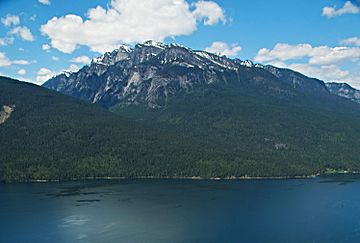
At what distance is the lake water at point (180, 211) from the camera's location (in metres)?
102

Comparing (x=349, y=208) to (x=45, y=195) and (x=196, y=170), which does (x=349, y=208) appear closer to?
(x=196, y=170)

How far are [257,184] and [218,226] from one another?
221 ft

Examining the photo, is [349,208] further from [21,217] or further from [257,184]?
[21,217]

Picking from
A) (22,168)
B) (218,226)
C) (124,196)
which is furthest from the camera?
(22,168)

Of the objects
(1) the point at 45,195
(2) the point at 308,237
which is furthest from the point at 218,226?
(1) the point at 45,195

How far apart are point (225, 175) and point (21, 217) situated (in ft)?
309

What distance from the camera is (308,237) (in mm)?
99625

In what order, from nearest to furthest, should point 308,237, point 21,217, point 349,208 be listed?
point 308,237
point 21,217
point 349,208

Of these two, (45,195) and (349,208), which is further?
(45,195)

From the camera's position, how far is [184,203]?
5428 inches

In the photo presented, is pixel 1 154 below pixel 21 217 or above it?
above

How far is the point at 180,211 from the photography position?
127 m

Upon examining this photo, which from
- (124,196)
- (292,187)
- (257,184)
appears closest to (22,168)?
(124,196)

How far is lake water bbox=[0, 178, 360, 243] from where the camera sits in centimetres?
10194
